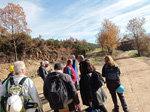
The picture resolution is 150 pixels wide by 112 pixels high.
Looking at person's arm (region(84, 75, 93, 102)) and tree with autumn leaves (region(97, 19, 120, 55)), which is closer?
person's arm (region(84, 75, 93, 102))

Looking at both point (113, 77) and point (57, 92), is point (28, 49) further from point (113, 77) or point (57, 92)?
point (57, 92)

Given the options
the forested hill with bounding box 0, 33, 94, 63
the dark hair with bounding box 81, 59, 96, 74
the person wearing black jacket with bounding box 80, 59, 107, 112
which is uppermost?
the forested hill with bounding box 0, 33, 94, 63

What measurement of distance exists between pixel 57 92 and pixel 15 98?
0.81 metres

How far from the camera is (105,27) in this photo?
25.8 metres

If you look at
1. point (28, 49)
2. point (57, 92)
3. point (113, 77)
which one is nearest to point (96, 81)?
point (113, 77)

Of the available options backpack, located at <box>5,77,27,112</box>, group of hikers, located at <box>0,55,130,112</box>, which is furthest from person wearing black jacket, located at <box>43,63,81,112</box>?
backpack, located at <box>5,77,27,112</box>

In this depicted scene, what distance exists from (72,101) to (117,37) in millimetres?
24926

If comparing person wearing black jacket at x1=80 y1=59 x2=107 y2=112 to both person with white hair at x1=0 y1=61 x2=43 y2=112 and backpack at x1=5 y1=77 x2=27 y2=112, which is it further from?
backpack at x1=5 y1=77 x2=27 y2=112

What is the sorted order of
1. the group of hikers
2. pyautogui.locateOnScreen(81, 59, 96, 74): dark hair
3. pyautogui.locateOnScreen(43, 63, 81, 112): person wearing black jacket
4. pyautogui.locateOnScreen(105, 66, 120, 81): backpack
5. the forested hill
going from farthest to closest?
1. the forested hill
2. pyautogui.locateOnScreen(105, 66, 120, 81): backpack
3. pyautogui.locateOnScreen(81, 59, 96, 74): dark hair
4. pyautogui.locateOnScreen(43, 63, 81, 112): person wearing black jacket
5. the group of hikers

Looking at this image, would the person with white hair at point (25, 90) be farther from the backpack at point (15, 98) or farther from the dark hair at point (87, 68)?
the dark hair at point (87, 68)

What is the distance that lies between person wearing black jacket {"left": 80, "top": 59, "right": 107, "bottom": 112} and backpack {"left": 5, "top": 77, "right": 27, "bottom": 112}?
153cm

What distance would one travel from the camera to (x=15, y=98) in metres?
2.25

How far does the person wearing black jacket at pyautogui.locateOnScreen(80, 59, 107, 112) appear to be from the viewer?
3.06 metres

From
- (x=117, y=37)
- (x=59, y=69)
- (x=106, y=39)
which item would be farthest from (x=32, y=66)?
(x=117, y=37)
